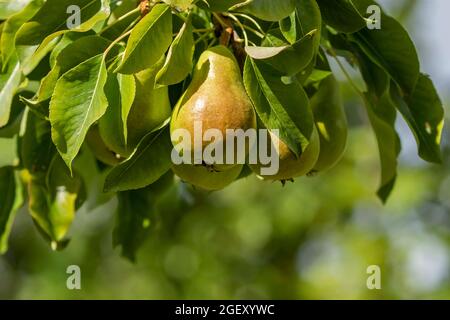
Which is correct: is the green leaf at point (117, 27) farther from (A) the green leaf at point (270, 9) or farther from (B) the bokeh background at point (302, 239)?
(B) the bokeh background at point (302, 239)

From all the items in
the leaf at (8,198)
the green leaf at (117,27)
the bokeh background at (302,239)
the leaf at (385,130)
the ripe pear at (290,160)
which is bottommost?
the bokeh background at (302,239)

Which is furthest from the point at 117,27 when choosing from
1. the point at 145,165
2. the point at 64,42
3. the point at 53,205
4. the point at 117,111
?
the point at 53,205

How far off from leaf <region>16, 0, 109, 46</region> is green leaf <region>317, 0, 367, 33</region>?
486 mm

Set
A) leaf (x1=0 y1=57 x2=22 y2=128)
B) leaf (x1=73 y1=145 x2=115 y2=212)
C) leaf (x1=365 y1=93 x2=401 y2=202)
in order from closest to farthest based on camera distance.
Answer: leaf (x1=0 y1=57 x2=22 y2=128)
leaf (x1=365 y1=93 x2=401 y2=202)
leaf (x1=73 y1=145 x2=115 y2=212)

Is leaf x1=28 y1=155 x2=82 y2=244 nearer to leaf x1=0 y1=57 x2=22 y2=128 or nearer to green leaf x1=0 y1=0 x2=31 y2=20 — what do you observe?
leaf x1=0 y1=57 x2=22 y2=128

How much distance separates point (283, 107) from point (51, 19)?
60 cm

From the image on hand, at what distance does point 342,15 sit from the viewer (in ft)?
5.86

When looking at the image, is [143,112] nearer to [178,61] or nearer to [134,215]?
[178,61]

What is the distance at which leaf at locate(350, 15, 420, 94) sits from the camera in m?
1.98

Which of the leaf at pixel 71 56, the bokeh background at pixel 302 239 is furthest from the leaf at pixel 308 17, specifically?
the bokeh background at pixel 302 239

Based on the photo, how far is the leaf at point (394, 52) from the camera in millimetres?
1980

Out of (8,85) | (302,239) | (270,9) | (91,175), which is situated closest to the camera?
(270,9)

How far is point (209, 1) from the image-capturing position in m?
1.69

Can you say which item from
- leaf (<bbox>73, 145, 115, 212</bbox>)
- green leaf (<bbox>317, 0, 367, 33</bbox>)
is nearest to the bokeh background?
leaf (<bbox>73, 145, 115, 212</bbox>)
